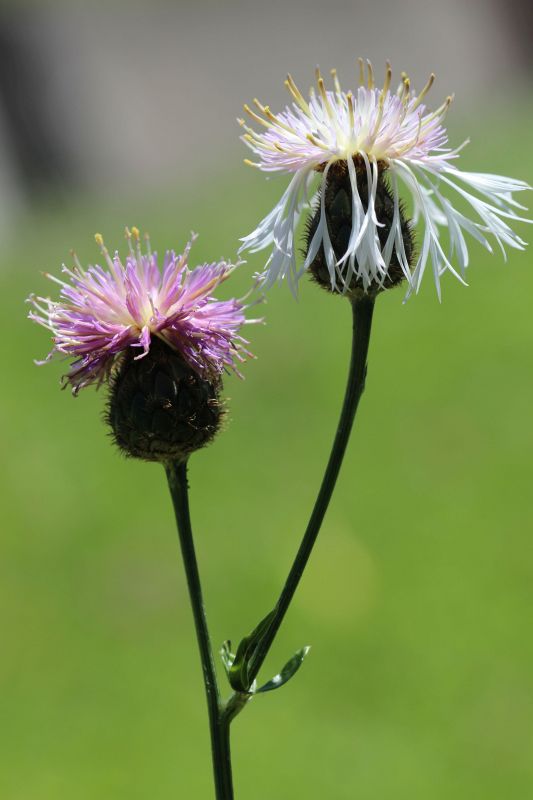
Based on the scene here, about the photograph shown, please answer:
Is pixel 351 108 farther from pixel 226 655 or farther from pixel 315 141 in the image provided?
pixel 226 655

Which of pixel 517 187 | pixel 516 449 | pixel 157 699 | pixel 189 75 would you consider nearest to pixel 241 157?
pixel 189 75

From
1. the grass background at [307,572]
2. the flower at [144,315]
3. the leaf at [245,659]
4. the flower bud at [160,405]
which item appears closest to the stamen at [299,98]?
the flower at [144,315]

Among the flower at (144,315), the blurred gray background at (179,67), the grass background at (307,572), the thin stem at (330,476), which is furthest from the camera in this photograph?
the blurred gray background at (179,67)

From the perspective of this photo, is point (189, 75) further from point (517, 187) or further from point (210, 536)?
point (517, 187)

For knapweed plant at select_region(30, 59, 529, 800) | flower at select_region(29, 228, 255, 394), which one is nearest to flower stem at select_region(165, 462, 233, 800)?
knapweed plant at select_region(30, 59, 529, 800)

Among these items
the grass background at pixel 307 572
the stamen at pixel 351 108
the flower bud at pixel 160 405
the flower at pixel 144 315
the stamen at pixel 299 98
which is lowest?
the grass background at pixel 307 572

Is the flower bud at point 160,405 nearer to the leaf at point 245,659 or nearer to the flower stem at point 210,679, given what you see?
the flower stem at point 210,679

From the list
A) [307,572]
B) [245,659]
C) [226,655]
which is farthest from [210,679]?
[307,572]

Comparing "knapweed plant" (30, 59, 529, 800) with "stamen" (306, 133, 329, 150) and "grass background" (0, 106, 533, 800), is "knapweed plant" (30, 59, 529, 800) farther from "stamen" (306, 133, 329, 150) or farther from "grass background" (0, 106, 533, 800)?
"grass background" (0, 106, 533, 800)
